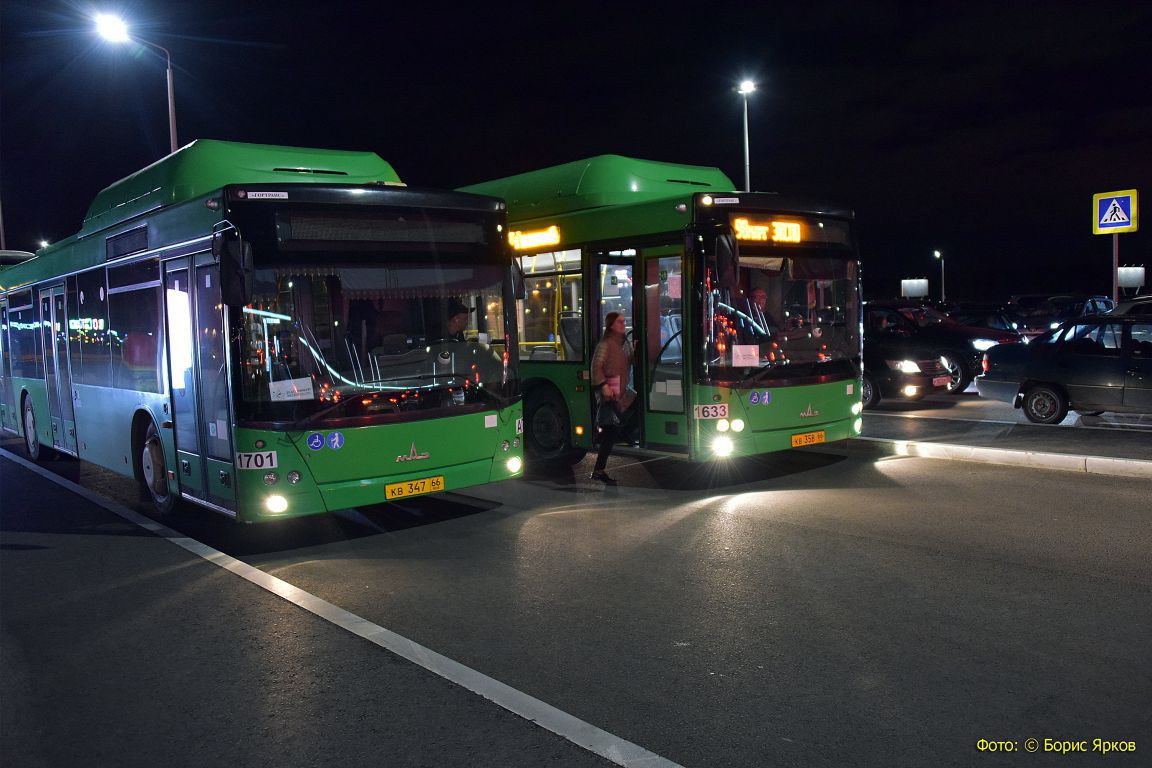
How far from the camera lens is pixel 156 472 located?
32.1 feet

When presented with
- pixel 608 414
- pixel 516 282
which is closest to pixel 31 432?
pixel 608 414

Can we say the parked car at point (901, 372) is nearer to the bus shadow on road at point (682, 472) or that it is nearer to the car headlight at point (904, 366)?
the car headlight at point (904, 366)

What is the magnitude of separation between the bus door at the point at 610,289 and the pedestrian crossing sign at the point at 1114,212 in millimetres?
9587

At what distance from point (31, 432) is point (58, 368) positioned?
102 inches

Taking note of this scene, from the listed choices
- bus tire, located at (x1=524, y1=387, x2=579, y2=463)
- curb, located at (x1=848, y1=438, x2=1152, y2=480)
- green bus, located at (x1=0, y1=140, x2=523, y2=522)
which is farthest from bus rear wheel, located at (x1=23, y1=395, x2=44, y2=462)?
curb, located at (x1=848, y1=438, x2=1152, y2=480)

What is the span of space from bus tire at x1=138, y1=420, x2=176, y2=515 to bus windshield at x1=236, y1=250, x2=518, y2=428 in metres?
2.37

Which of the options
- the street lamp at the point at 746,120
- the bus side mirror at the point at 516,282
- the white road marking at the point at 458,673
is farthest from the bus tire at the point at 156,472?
the street lamp at the point at 746,120

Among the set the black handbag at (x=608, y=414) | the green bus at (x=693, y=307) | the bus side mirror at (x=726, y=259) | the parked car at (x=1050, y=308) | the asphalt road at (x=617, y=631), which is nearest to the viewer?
the asphalt road at (x=617, y=631)

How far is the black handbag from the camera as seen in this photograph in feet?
35.3

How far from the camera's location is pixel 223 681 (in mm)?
5164

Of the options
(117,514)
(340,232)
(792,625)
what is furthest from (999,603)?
(117,514)

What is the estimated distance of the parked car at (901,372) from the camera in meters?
17.0

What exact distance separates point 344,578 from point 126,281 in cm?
458

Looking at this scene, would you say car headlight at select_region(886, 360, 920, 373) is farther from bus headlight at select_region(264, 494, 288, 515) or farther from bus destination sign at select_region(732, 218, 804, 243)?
bus headlight at select_region(264, 494, 288, 515)
